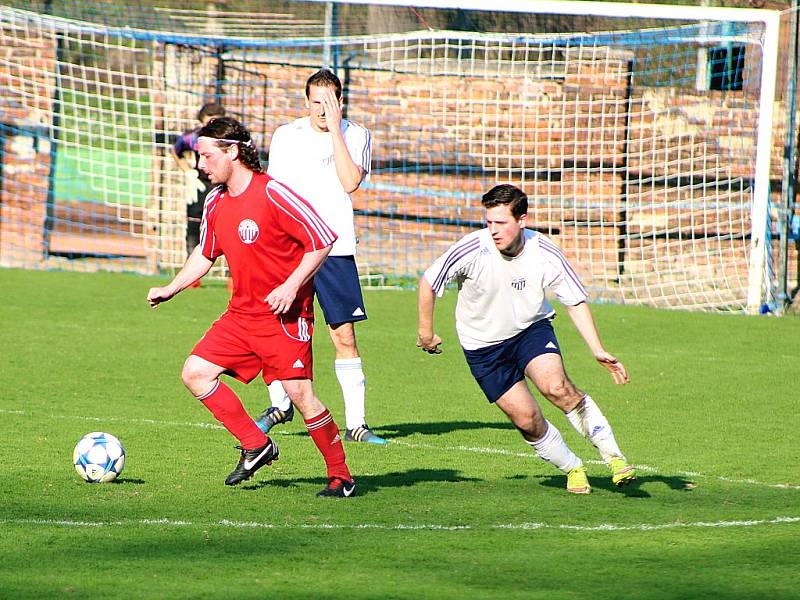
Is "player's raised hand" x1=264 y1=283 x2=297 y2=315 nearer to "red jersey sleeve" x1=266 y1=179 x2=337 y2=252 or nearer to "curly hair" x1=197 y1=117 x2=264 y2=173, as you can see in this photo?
"red jersey sleeve" x1=266 y1=179 x2=337 y2=252

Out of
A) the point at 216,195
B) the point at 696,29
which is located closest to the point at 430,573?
the point at 216,195

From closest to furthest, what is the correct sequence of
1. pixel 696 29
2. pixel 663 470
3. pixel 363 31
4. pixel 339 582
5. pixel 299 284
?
pixel 339 582 → pixel 299 284 → pixel 663 470 → pixel 696 29 → pixel 363 31

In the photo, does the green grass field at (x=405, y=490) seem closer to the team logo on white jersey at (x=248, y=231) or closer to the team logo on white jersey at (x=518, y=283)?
the team logo on white jersey at (x=518, y=283)

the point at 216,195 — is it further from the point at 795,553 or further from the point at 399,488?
the point at 795,553

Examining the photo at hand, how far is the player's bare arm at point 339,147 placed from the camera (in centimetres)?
774

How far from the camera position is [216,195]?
660cm

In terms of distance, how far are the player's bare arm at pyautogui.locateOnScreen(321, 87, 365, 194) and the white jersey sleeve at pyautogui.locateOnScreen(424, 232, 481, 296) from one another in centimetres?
135

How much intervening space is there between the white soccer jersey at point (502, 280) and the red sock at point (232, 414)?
1.20 m

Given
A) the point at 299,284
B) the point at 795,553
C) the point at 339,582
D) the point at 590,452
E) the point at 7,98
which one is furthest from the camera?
the point at 7,98

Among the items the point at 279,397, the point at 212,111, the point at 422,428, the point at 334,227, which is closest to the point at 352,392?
the point at 279,397

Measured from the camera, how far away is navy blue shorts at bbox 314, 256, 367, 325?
330 inches

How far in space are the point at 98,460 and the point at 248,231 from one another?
1.44 m

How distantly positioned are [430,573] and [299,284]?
1854mm

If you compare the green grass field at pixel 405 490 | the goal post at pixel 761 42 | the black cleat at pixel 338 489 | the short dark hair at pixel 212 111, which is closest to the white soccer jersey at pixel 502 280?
the green grass field at pixel 405 490
